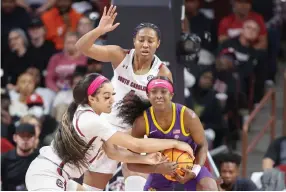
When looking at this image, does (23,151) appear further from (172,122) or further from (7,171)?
(172,122)

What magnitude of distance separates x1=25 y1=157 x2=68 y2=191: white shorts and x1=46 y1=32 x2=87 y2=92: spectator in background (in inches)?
183

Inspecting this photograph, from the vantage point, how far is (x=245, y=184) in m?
9.83

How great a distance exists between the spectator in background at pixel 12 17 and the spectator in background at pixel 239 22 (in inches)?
106

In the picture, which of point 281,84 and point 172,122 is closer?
point 172,122

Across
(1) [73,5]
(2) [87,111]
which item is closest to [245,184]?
(2) [87,111]

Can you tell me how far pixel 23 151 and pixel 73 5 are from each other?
3.83 m

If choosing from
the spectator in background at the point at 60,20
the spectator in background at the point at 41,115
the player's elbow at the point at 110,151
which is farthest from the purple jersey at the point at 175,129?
the spectator in background at the point at 60,20

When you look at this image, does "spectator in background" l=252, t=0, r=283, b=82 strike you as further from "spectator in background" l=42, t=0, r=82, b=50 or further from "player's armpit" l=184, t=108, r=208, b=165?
"player's armpit" l=184, t=108, r=208, b=165

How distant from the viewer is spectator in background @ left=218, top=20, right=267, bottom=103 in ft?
40.7

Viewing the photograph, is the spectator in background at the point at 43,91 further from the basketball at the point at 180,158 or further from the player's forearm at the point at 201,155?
the basketball at the point at 180,158

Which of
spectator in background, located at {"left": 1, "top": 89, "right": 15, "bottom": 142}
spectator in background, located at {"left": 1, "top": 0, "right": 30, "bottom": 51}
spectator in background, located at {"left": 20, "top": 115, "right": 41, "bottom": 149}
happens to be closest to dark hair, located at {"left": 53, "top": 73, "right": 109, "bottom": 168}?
spectator in background, located at {"left": 20, "top": 115, "right": 41, "bottom": 149}

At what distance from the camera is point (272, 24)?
1349cm

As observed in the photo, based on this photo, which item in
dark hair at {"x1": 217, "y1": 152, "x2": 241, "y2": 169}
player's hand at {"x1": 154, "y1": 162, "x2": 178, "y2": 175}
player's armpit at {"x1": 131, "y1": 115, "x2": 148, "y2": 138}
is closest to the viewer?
player's hand at {"x1": 154, "y1": 162, "x2": 178, "y2": 175}

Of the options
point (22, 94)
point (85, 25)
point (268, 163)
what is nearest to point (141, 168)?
point (268, 163)
